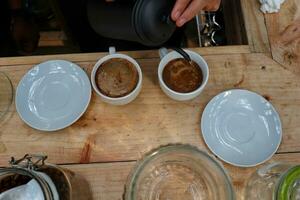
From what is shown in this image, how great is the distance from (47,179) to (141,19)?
36cm

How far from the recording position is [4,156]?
71 centimetres

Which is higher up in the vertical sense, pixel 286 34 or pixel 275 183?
pixel 286 34

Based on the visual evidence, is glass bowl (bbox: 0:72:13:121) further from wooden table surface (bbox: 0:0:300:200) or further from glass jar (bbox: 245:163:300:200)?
glass jar (bbox: 245:163:300:200)

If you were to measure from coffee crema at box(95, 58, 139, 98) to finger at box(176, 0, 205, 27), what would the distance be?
146 millimetres

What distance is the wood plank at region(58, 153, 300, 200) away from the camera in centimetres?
68

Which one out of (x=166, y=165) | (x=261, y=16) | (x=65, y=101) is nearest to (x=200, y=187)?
(x=166, y=165)

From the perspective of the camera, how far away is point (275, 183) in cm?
60

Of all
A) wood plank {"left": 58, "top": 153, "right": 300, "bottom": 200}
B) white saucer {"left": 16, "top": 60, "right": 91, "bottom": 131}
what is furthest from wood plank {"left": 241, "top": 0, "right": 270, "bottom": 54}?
white saucer {"left": 16, "top": 60, "right": 91, "bottom": 131}

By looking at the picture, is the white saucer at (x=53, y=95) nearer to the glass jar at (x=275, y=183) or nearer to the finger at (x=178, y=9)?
the finger at (x=178, y=9)

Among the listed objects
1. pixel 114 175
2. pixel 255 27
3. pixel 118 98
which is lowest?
pixel 114 175

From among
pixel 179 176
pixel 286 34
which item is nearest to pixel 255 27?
pixel 286 34

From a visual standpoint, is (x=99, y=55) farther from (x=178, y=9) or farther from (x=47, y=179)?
(x=47, y=179)

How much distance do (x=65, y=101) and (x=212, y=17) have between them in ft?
1.77

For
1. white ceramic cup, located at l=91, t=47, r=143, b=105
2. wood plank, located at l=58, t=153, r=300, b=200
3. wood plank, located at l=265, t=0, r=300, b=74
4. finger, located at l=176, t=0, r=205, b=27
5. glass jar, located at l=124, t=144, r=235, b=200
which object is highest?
Answer: finger, located at l=176, t=0, r=205, b=27
